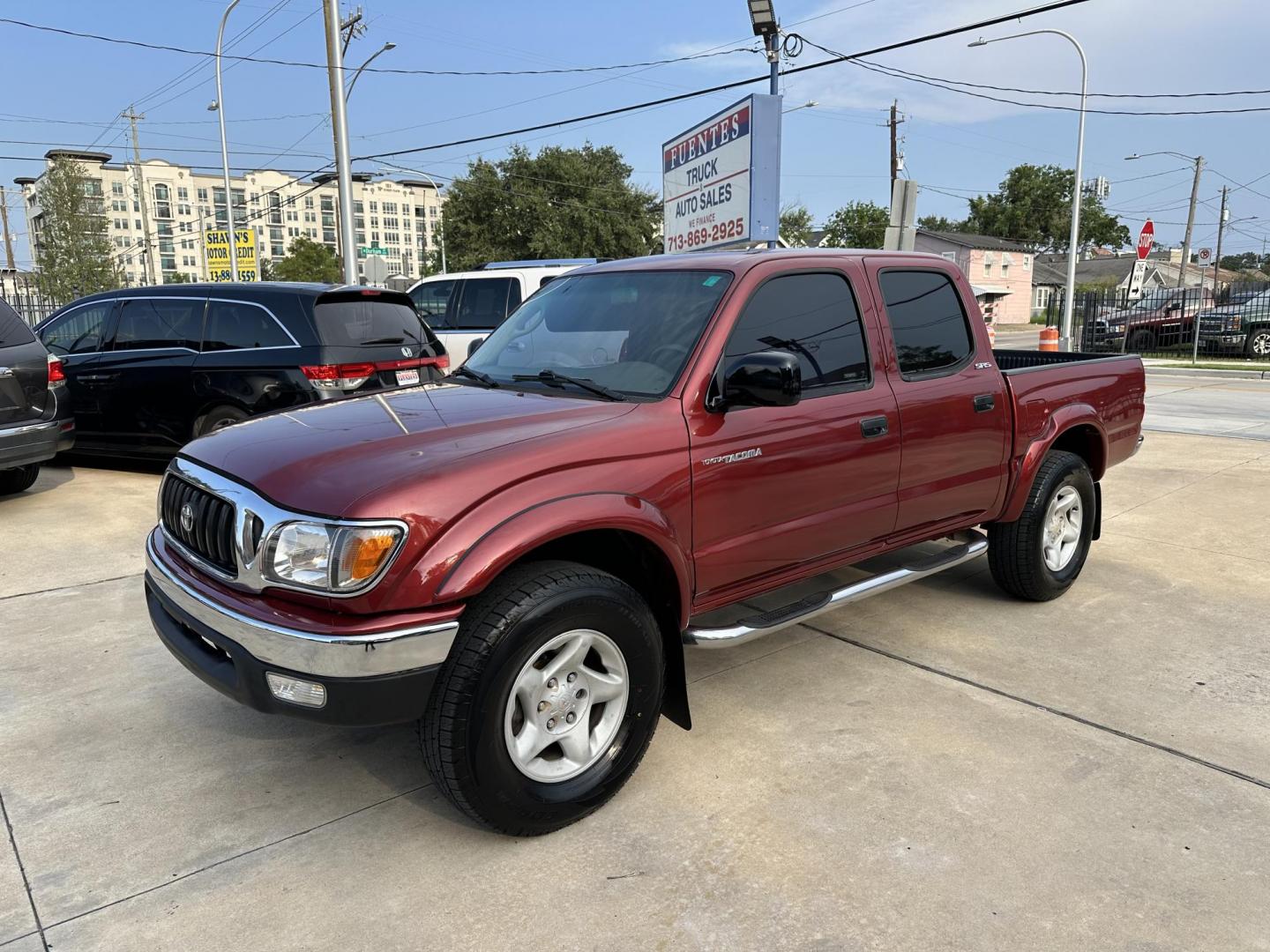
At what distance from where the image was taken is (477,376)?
390 cm

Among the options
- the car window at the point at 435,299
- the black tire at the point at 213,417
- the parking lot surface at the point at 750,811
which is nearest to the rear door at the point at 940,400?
the parking lot surface at the point at 750,811

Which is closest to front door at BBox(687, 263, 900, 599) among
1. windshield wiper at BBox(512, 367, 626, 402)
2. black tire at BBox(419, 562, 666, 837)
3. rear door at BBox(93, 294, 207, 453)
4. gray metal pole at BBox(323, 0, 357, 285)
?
windshield wiper at BBox(512, 367, 626, 402)

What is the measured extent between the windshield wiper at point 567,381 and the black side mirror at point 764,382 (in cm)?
37

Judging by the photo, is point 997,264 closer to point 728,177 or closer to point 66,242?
point 728,177

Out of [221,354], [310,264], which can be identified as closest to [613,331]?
[221,354]

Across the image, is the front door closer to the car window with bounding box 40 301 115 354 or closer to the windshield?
the windshield

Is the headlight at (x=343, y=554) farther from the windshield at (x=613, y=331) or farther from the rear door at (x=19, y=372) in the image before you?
the rear door at (x=19, y=372)

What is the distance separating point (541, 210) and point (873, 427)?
44.4 metres

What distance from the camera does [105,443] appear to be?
27.3 feet

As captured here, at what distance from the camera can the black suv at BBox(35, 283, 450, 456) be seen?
7.40 m

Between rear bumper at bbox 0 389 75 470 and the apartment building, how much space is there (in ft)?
382

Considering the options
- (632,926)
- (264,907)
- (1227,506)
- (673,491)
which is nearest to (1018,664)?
(673,491)

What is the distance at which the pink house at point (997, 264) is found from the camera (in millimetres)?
52875

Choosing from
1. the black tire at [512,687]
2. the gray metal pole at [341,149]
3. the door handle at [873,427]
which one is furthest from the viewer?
the gray metal pole at [341,149]
